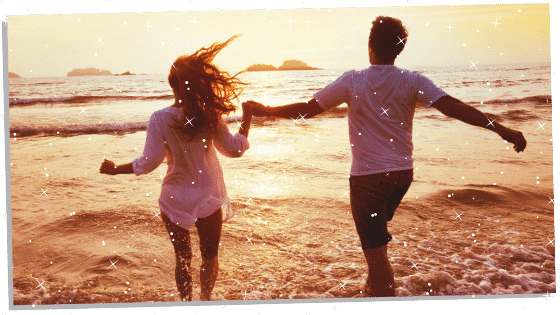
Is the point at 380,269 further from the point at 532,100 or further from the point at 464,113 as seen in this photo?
the point at 532,100

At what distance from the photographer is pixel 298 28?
3459 mm

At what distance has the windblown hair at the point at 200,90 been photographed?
2.14 metres

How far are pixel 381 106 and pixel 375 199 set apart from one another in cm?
50

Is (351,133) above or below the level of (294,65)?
below

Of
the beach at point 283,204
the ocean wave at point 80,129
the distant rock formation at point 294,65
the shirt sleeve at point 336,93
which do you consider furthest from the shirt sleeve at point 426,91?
the ocean wave at point 80,129

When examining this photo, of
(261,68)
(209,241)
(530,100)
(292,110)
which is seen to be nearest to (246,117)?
(292,110)

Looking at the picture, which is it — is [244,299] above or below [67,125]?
below

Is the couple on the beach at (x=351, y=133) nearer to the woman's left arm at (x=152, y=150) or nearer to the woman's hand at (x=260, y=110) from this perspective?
the woman's left arm at (x=152, y=150)

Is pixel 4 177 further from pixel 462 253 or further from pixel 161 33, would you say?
pixel 462 253

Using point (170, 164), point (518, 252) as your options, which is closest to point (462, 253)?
point (518, 252)

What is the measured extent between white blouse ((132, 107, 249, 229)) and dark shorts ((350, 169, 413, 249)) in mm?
689

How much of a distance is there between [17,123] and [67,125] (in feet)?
2.40

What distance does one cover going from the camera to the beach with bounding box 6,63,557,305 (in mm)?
3309

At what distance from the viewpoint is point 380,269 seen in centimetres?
241
